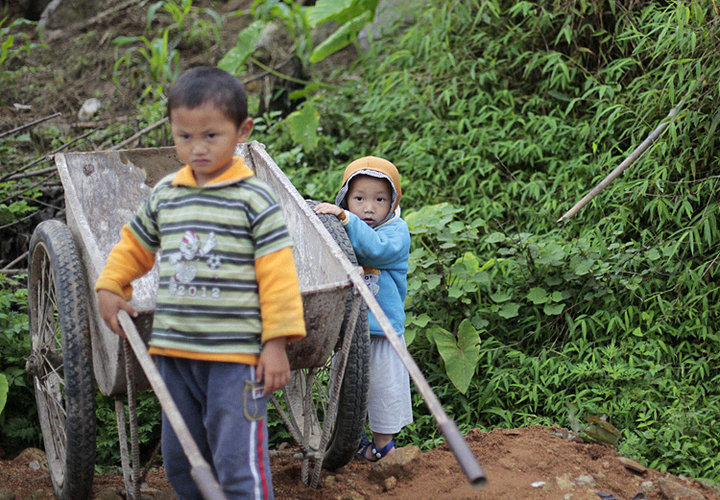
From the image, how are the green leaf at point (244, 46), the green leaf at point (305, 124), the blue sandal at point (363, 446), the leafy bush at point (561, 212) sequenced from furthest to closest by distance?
1. the green leaf at point (244, 46)
2. the green leaf at point (305, 124)
3. the leafy bush at point (561, 212)
4. the blue sandal at point (363, 446)

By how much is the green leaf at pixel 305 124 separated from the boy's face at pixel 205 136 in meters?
3.81

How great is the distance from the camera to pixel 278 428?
12.5 ft

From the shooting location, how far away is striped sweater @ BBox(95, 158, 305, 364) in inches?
85.5

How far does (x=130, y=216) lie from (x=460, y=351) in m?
1.75

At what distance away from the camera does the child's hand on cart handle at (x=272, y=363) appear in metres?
2.19

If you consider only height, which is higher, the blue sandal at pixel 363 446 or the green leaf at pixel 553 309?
the green leaf at pixel 553 309

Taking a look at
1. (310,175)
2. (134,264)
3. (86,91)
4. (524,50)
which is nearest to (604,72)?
(524,50)

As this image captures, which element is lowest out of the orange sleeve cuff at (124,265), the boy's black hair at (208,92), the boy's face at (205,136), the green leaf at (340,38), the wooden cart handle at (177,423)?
the wooden cart handle at (177,423)

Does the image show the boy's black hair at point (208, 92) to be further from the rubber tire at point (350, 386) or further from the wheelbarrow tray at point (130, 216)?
the rubber tire at point (350, 386)

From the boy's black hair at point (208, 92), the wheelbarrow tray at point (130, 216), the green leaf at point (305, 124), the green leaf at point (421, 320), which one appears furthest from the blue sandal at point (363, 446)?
the green leaf at point (305, 124)

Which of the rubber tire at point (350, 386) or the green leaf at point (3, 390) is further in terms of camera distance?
the green leaf at point (3, 390)

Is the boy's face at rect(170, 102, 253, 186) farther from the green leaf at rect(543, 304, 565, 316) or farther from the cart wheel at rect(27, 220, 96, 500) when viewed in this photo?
the green leaf at rect(543, 304, 565, 316)

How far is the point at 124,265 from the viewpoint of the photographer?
2.38 meters

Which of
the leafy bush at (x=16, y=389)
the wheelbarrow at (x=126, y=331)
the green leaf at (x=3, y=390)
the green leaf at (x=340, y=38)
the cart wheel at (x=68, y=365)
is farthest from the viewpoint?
the green leaf at (x=340, y=38)
